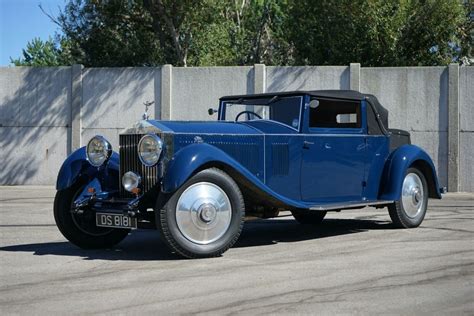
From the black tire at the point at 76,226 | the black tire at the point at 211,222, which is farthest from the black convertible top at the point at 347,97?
the black tire at the point at 76,226

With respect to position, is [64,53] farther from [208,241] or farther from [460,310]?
[460,310]

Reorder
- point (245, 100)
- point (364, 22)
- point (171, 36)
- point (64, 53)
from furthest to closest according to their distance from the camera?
1. point (64, 53)
2. point (171, 36)
3. point (364, 22)
4. point (245, 100)

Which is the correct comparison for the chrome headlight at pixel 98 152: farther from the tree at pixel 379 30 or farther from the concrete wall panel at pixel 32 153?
the tree at pixel 379 30

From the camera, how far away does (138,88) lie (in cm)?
1861

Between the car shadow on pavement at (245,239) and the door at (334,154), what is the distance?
2.23 ft

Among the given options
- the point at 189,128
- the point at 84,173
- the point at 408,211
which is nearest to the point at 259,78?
the point at 408,211

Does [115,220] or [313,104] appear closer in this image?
[115,220]

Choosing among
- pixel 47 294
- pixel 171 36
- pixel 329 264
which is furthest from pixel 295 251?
pixel 171 36

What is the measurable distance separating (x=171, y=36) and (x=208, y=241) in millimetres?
16867

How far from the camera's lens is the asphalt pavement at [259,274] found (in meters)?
4.89

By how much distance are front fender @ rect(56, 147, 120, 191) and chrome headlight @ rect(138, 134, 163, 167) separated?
Answer: 0.90m

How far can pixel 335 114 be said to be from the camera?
861cm

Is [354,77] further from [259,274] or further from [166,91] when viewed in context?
[259,274]

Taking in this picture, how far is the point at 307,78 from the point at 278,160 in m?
10.8
